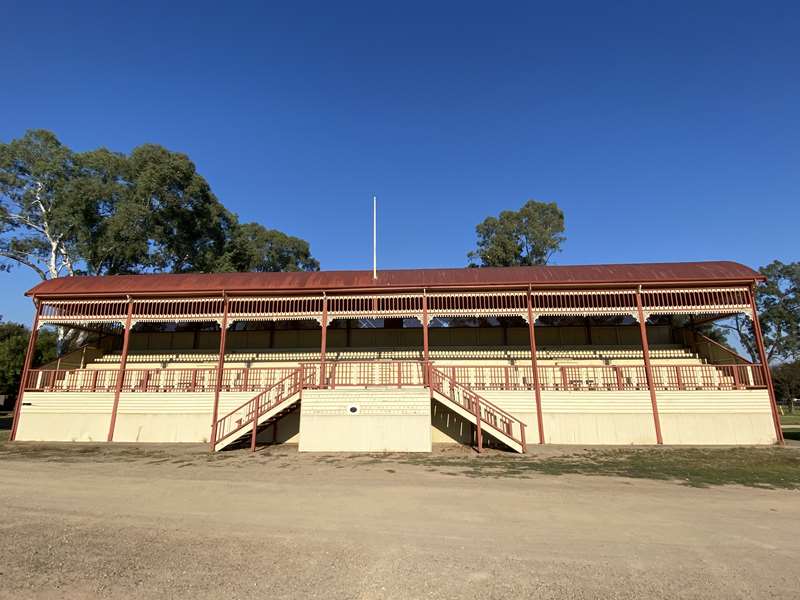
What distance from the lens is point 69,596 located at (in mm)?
3953

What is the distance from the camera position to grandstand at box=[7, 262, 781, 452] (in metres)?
13.9

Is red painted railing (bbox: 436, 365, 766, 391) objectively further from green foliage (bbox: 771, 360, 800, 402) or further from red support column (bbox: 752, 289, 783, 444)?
green foliage (bbox: 771, 360, 800, 402)

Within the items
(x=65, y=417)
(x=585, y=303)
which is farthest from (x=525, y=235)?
(x=65, y=417)

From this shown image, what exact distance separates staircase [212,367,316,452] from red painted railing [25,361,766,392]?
1.58 ft

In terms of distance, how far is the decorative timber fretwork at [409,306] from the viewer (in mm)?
15438

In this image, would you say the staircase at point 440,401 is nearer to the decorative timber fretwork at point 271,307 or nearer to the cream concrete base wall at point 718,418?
the decorative timber fretwork at point 271,307

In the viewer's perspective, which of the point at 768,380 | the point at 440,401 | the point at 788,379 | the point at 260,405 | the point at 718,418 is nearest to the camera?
the point at 440,401

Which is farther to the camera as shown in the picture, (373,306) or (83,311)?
(83,311)

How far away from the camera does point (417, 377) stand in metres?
15.7

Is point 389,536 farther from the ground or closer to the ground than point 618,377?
closer to the ground

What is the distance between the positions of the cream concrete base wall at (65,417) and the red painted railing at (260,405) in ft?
15.3

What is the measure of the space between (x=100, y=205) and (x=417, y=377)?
22.7m

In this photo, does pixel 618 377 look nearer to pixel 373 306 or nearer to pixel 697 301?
pixel 697 301

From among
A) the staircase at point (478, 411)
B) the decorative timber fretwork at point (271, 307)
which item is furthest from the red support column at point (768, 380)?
the decorative timber fretwork at point (271, 307)
